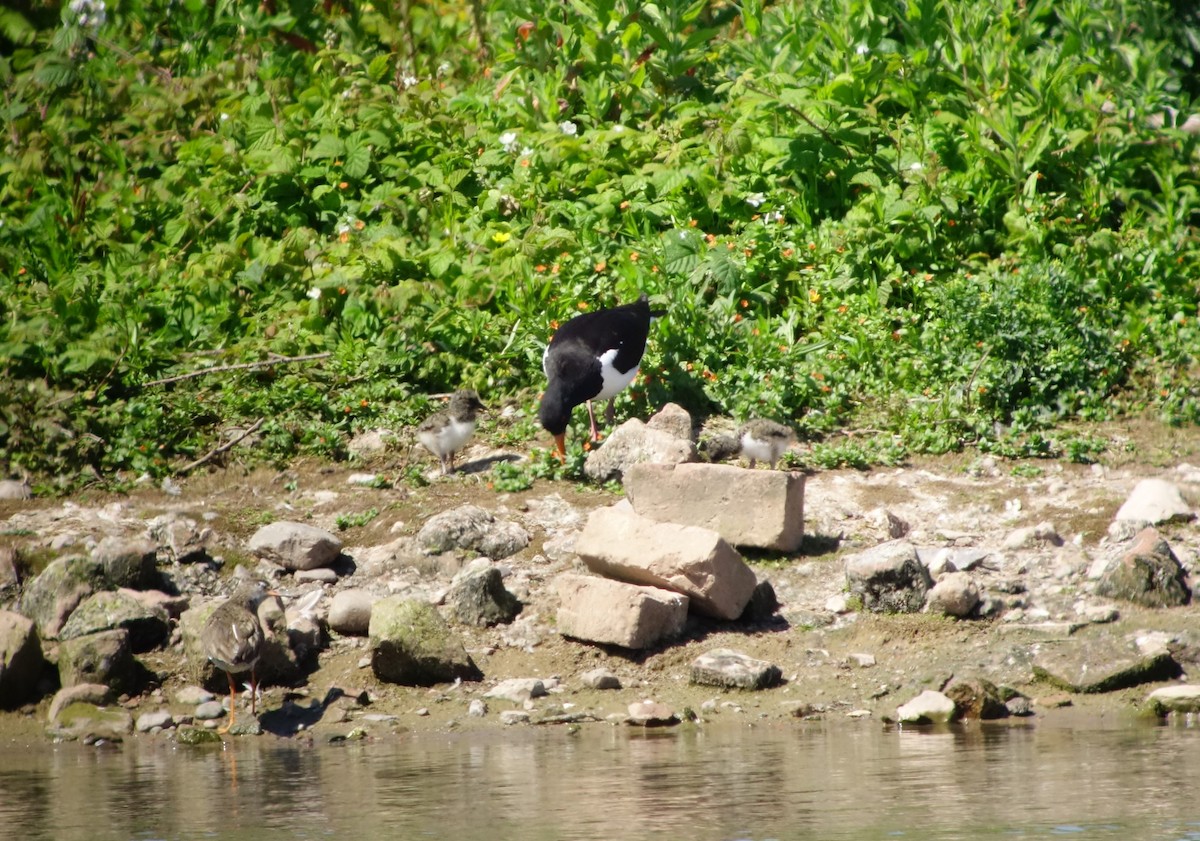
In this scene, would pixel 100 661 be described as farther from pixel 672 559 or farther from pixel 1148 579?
pixel 1148 579

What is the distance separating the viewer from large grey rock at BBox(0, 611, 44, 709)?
6988 mm

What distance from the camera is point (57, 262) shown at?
12.2 m

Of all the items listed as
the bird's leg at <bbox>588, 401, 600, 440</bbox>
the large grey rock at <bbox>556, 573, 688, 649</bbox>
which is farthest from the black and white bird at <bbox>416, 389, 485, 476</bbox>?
the large grey rock at <bbox>556, 573, 688, 649</bbox>

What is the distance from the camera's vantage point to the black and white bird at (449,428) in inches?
357

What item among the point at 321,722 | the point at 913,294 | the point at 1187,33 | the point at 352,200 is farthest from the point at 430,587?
the point at 1187,33

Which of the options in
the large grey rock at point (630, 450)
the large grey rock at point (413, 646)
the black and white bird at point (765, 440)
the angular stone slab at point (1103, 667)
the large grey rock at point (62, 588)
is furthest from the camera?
the large grey rock at point (630, 450)

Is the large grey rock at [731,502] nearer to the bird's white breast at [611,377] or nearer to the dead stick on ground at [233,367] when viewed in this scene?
the bird's white breast at [611,377]

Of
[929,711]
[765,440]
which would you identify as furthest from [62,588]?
[929,711]

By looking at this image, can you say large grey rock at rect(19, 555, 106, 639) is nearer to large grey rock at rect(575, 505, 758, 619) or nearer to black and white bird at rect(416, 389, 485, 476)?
black and white bird at rect(416, 389, 485, 476)

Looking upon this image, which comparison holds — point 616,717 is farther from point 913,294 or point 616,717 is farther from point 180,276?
point 180,276

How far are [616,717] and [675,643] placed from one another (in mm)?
647

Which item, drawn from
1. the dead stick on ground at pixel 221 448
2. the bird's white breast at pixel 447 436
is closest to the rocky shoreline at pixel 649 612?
the bird's white breast at pixel 447 436

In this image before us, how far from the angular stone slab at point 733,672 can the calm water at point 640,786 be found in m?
0.38

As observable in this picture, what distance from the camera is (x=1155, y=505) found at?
7785 mm
